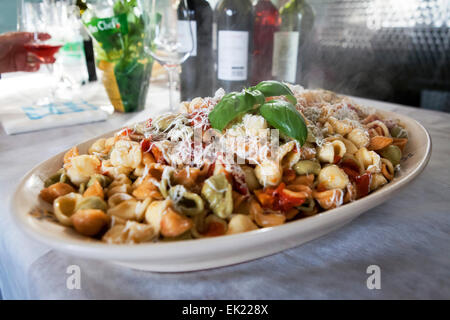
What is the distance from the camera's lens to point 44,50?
146 centimetres

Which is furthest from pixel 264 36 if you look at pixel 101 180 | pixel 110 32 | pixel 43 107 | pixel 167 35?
pixel 101 180

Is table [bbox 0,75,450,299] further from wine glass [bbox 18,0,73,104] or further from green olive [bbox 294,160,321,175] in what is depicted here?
wine glass [bbox 18,0,73,104]

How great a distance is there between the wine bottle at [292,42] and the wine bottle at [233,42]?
18 centimetres

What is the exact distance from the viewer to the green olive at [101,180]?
687mm

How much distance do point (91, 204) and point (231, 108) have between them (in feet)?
1.06

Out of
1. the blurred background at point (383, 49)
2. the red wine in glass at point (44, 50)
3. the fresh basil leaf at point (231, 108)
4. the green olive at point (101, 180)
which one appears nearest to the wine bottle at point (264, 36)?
the blurred background at point (383, 49)

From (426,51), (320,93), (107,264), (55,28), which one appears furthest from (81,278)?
(426,51)

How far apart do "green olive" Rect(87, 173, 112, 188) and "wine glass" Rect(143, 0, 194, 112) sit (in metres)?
0.88

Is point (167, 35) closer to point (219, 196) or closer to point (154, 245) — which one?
point (219, 196)

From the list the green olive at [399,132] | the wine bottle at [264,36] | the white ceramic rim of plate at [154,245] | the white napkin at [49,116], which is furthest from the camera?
the wine bottle at [264,36]

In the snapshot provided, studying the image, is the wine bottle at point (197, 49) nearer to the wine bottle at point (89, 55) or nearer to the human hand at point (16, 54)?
the human hand at point (16, 54)

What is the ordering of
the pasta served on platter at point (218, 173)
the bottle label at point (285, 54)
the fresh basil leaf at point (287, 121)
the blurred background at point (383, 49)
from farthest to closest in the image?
the blurred background at point (383, 49) → the bottle label at point (285, 54) → the fresh basil leaf at point (287, 121) → the pasta served on platter at point (218, 173)
